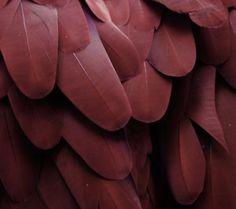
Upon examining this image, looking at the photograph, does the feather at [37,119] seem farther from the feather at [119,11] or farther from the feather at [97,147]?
the feather at [119,11]

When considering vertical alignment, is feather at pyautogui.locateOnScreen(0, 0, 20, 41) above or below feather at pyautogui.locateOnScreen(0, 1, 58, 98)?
above

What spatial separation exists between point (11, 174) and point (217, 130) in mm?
319

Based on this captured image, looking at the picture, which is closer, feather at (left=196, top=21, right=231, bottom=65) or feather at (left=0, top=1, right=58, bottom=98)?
feather at (left=0, top=1, right=58, bottom=98)

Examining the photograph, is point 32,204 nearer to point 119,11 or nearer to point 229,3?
point 119,11

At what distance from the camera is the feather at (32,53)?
741 mm

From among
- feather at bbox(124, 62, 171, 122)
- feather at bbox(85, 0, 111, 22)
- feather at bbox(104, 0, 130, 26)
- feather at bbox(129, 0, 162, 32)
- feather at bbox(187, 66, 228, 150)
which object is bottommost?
feather at bbox(187, 66, 228, 150)

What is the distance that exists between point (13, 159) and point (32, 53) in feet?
0.53

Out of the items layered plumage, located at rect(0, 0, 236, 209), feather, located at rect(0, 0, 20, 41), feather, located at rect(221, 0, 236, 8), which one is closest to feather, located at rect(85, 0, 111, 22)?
layered plumage, located at rect(0, 0, 236, 209)

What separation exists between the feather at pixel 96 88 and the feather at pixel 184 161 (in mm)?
142

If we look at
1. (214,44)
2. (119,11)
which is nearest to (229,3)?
(214,44)

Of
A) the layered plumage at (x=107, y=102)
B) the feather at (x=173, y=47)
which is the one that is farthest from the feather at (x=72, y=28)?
the feather at (x=173, y=47)

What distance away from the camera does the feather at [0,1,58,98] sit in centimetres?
74

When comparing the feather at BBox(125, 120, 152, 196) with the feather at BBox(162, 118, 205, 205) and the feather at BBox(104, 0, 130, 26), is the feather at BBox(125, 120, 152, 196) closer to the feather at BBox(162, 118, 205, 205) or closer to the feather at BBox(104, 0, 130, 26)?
the feather at BBox(162, 118, 205, 205)

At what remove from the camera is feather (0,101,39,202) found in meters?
0.79
